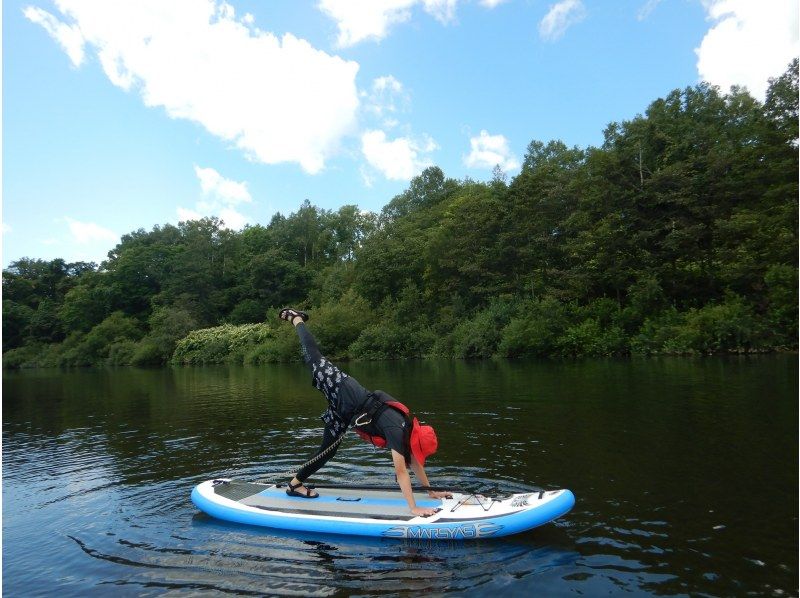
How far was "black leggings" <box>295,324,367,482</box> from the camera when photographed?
21.9 ft

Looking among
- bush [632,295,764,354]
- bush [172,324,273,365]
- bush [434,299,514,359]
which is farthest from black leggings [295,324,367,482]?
bush [172,324,273,365]

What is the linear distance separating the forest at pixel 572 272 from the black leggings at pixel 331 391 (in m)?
27.8

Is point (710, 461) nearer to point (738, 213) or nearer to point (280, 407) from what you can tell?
point (280, 407)

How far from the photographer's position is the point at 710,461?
8.45 metres

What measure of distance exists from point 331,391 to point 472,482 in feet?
9.50

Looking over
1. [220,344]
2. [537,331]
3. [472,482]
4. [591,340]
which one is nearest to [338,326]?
[220,344]

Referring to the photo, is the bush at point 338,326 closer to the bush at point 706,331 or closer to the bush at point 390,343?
the bush at point 390,343

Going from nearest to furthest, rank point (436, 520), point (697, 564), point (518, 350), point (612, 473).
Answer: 1. point (697, 564)
2. point (436, 520)
3. point (612, 473)
4. point (518, 350)

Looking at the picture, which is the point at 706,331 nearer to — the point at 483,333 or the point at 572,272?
the point at 572,272

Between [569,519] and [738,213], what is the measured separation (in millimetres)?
31202

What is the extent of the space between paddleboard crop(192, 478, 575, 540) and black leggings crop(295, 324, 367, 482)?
572mm

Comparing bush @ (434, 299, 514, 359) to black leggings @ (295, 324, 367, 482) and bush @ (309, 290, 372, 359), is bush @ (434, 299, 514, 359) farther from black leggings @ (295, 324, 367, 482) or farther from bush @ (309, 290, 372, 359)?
black leggings @ (295, 324, 367, 482)

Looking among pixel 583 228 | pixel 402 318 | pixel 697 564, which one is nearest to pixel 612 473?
pixel 697 564

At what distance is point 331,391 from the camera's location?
6746 millimetres
